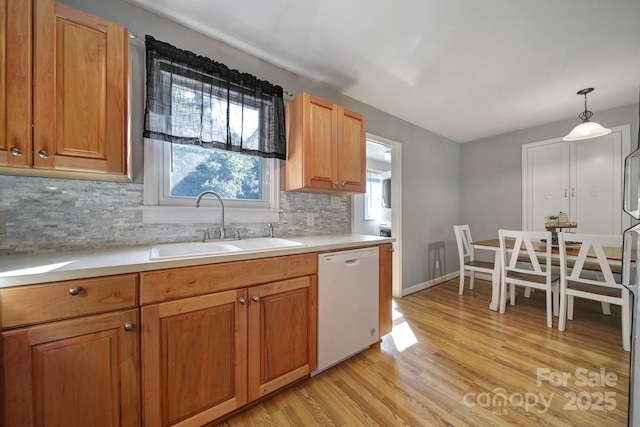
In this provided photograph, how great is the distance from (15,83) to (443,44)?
96.9 inches

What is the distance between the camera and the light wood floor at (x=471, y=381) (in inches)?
49.4

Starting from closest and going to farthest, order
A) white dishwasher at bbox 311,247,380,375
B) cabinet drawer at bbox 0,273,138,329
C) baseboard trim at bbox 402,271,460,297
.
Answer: cabinet drawer at bbox 0,273,138,329
white dishwasher at bbox 311,247,380,375
baseboard trim at bbox 402,271,460,297

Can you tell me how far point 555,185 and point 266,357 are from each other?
430 centimetres

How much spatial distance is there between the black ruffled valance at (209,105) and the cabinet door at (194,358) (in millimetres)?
1043

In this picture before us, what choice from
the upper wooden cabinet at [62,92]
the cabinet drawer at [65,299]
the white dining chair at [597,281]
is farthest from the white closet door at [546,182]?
the upper wooden cabinet at [62,92]

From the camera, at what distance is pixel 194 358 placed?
1082 mm

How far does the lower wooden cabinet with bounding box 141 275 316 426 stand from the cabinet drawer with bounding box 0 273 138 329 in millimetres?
122

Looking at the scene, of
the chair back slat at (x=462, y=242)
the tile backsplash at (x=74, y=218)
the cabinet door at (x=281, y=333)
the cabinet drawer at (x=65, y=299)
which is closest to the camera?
the cabinet drawer at (x=65, y=299)

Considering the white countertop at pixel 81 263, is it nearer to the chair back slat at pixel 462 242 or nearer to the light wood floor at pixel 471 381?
the light wood floor at pixel 471 381

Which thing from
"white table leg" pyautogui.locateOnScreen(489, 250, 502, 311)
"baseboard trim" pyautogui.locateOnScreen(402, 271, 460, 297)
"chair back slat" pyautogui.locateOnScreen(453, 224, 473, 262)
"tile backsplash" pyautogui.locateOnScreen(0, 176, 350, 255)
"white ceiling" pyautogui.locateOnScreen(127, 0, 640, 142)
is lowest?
"baseboard trim" pyautogui.locateOnScreen(402, 271, 460, 297)

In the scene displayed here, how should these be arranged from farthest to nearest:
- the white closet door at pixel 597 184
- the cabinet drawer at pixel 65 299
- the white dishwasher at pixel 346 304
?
1. the white closet door at pixel 597 184
2. the white dishwasher at pixel 346 304
3. the cabinet drawer at pixel 65 299

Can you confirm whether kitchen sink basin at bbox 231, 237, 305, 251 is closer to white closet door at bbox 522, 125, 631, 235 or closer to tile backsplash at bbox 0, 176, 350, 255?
tile backsplash at bbox 0, 176, 350, 255

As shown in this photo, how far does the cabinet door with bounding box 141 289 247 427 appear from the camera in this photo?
3.23 feet

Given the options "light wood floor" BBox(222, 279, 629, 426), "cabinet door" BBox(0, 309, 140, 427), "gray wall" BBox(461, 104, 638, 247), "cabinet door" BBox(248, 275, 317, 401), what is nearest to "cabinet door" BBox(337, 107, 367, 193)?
"cabinet door" BBox(248, 275, 317, 401)
